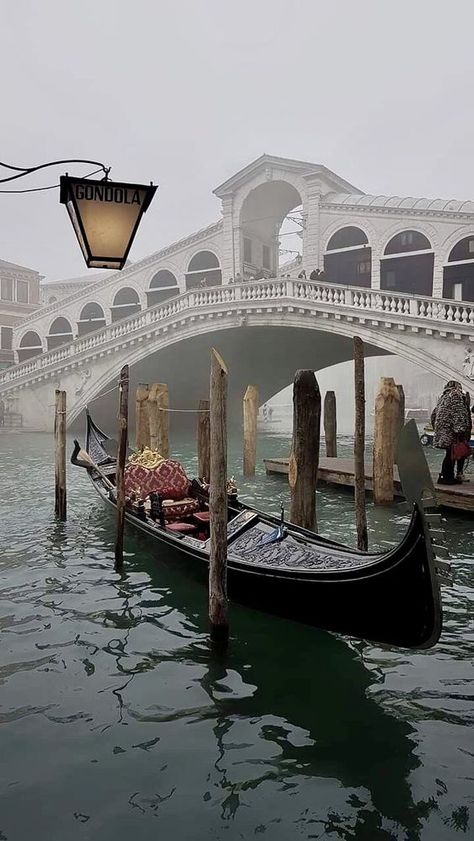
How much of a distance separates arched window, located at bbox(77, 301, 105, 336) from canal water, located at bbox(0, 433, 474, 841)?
1850 centimetres

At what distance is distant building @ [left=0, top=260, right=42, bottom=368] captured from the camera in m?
25.6

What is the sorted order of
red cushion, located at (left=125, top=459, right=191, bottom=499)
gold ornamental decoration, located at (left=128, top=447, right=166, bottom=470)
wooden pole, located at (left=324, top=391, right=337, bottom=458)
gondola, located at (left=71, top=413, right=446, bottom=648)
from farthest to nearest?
wooden pole, located at (left=324, top=391, right=337, bottom=458), gold ornamental decoration, located at (left=128, top=447, right=166, bottom=470), red cushion, located at (left=125, top=459, right=191, bottom=499), gondola, located at (left=71, top=413, right=446, bottom=648)

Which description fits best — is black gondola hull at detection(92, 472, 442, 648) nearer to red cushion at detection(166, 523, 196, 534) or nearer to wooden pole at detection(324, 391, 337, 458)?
red cushion at detection(166, 523, 196, 534)

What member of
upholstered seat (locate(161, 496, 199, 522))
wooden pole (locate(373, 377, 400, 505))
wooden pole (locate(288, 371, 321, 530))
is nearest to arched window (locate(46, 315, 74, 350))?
wooden pole (locate(373, 377, 400, 505))

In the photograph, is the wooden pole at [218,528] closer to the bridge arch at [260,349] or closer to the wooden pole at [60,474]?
the wooden pole at [60,474]

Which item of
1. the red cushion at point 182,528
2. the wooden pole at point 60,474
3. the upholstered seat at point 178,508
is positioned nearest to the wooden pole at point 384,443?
the upholstered seat at point 178,508

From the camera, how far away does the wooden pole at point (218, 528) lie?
309 cm

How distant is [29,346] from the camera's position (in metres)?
23.5

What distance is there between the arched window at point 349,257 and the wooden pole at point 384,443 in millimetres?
9655

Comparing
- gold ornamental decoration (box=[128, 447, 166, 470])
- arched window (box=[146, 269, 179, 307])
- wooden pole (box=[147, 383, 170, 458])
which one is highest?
arched window (box=[146, 269, 179, 307])

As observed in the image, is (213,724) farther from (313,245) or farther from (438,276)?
(313,245)

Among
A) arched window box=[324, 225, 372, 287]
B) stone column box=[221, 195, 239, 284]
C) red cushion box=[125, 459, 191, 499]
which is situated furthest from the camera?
stone column box=[221, 195, 239, 284]

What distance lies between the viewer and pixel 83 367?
55.0 feet

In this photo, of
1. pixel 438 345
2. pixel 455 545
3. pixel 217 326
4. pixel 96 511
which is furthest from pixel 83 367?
pixel 455 545
